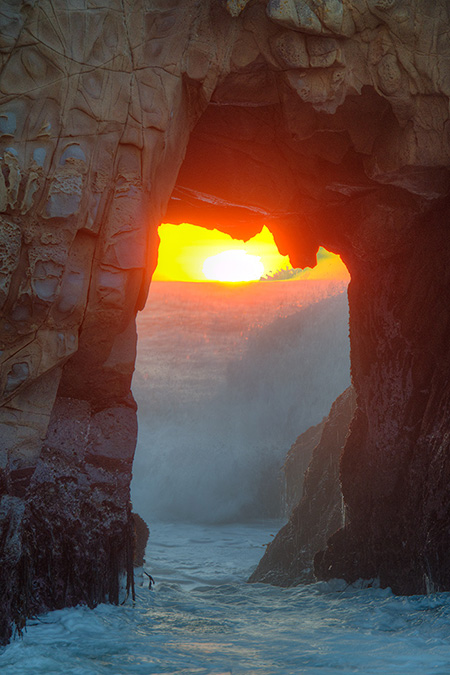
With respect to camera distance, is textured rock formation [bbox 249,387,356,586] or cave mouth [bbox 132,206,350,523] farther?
cave mouth [bbox 132,206,350,523]

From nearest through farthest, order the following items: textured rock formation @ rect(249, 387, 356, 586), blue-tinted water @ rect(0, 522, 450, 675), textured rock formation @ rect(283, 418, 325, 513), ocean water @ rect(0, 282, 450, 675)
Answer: blue-tinted water @ rect(0, 522, 450, 675) → ocean water @ rect(0, 282, 450, 675) → textured rock formation @ rect(249, 387, 356, 586) → textured rock formation @ rect(283, 418, 325, 513)

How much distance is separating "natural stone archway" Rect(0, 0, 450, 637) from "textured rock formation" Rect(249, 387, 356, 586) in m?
1.74

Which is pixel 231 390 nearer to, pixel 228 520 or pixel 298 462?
pixel 228 520

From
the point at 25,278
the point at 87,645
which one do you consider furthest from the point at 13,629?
the point at 25,278

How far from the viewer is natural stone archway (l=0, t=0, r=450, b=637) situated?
3689mm

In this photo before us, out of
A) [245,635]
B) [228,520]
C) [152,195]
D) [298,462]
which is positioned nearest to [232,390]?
[228,520]

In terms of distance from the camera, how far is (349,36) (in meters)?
4.19

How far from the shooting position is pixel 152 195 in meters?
4.15

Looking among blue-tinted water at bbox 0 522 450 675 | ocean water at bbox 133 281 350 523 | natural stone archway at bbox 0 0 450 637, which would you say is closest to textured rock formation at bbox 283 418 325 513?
ocean water at bbox 133 281 350 523

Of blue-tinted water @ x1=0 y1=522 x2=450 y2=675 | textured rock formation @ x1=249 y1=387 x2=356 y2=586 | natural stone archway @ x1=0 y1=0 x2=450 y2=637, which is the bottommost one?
blue-tinted water @ x1=0 y1=522 x2=450 y2=675

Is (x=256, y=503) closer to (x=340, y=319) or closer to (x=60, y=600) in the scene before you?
(x=340, y=319)

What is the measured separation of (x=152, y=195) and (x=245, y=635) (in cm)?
289

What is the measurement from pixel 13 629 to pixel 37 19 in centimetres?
331

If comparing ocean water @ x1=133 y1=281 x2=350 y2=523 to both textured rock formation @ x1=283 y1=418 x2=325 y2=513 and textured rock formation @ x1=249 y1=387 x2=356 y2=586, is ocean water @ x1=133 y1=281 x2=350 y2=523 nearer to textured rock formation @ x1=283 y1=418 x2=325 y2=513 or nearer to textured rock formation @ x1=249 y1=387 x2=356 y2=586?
textured rock formation @ x1=283 y1=418 x2=325 y2=513
